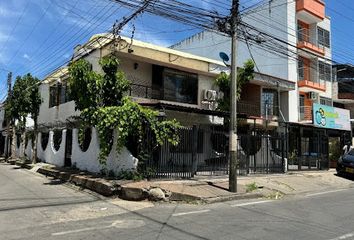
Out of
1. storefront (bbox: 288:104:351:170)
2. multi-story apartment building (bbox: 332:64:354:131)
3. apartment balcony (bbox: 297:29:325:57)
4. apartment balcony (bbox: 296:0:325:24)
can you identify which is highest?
apartment balcony (bbox: 296:0:325:24)

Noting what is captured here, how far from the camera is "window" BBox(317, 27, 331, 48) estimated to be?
35969 millimetres

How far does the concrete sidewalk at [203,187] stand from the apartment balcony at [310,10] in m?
17.6

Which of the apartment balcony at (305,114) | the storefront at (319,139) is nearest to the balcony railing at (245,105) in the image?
the storefront at (319,139)

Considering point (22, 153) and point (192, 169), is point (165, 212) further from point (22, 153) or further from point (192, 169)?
point (22, 153)

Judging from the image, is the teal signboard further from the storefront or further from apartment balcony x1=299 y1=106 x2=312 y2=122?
apartment balcony x1=299 y1=106 x2=312 y2=122

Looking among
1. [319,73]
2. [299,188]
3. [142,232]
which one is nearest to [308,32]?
[319,73]

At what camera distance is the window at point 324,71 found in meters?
35.5

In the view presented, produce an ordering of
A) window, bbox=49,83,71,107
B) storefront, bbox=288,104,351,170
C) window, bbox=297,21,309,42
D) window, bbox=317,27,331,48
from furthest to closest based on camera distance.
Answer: window, bbox=317,27,331,48
window, bbox=297,21,309,42
window, bbox=49,83,71,107
storefront, bbox=288,104,351,170

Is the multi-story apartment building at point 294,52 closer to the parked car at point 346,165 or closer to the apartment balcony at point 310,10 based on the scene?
the apartment balcony at point 310,10

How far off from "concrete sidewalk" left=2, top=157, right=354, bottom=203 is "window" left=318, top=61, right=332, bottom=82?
17.6 m

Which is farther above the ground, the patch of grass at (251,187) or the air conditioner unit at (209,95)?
the air conditioner unit at (209,95)

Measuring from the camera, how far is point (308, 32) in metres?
35.2

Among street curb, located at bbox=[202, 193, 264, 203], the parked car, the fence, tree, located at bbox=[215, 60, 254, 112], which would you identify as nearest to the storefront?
the parked car

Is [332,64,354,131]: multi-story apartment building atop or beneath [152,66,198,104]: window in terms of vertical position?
atop
